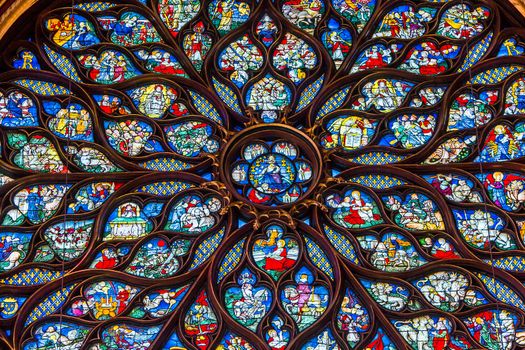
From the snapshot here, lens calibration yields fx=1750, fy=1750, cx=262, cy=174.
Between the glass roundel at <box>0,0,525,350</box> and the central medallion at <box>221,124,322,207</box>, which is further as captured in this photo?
the central medallion at <box>221,124,322,207</box>

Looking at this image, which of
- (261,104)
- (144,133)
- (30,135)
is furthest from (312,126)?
(30,135)

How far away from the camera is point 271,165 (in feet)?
57.0

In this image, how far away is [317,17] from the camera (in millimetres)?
18453

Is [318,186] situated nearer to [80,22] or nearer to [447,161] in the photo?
[447,161]

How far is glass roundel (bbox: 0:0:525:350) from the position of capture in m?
16.4

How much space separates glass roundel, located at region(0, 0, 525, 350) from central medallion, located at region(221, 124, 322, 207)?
2cm

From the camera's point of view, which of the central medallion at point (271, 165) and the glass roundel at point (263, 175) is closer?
the glass roundel at point (263, 175)

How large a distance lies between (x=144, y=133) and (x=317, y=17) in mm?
2314

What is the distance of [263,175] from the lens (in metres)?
17.3

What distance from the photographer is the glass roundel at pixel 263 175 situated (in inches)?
645

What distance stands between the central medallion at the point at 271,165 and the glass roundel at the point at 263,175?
0.07 feet

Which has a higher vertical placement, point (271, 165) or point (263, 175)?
point (271, 165)

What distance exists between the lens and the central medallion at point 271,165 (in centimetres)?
1717

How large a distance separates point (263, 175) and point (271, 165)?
0.44 feet
